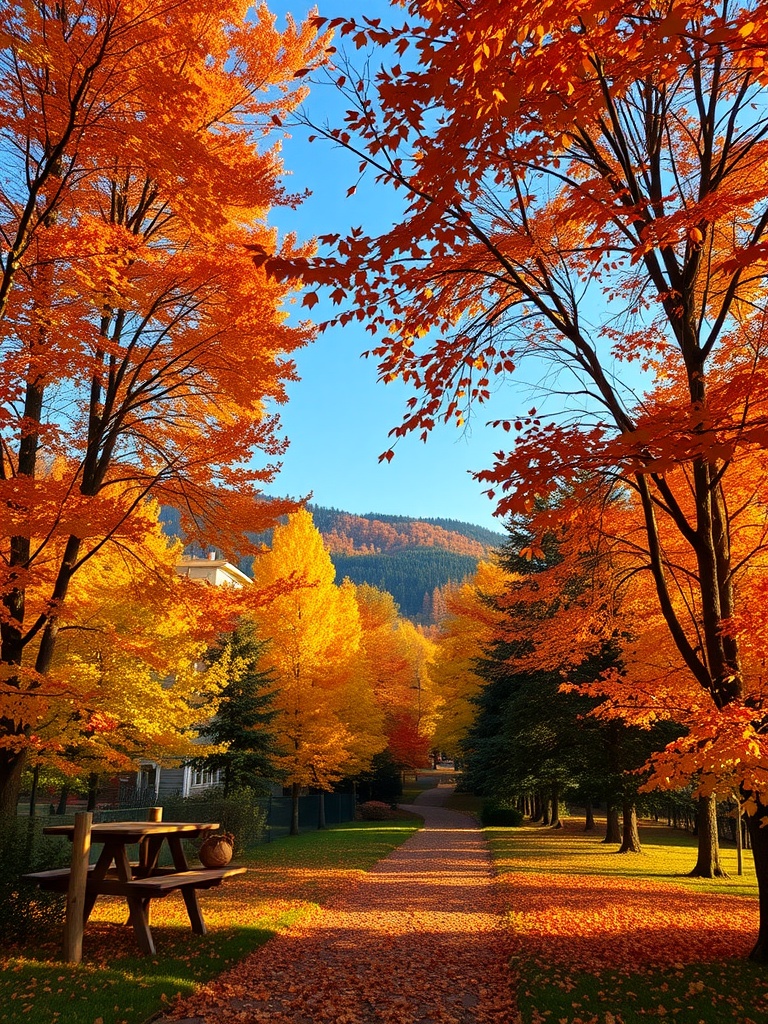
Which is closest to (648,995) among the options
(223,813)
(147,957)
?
(147,957)

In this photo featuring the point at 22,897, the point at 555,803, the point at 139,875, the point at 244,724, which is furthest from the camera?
the point at 555,803

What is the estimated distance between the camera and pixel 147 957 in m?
6.55

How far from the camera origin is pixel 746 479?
9258 millimetres

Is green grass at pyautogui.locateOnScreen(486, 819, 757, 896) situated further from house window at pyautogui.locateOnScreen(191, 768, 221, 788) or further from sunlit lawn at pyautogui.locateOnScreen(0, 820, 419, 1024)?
house window at pyautogui.locateOnScreen(191, 768, 221, 788)

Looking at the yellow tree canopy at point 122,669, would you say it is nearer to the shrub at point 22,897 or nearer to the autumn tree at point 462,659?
the shrub at point 22,897

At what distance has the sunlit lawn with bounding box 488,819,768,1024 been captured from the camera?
536cm

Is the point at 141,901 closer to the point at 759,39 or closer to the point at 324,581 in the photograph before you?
the point at 759,39

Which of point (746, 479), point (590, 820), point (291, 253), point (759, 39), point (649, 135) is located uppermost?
point (291, 253)

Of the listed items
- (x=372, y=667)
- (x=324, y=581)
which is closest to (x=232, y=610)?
(x=324, y=581)

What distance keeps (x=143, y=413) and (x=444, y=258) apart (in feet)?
18.4

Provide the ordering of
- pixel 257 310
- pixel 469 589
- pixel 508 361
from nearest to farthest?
1. pixel 508 361
2. pixel 257 310
3. pixel 469 589

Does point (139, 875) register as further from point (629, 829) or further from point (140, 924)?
point (629, 829)

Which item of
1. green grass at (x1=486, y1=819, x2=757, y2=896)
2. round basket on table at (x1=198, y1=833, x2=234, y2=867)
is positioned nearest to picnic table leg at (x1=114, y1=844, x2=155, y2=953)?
round basket on table at (x1=198, y1=833, x2=234, y2=867)

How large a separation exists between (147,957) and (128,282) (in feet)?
23.6
